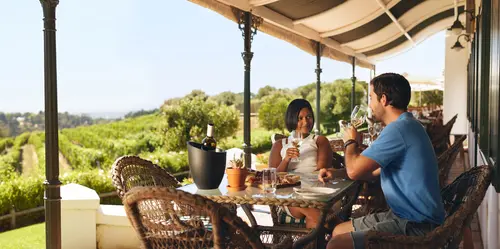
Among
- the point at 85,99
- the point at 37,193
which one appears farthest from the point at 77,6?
the point at 37,193

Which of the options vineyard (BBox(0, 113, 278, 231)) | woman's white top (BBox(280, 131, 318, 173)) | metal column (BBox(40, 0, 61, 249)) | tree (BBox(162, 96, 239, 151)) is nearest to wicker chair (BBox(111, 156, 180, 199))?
metal column (BBox(40, 0, 61, 249))

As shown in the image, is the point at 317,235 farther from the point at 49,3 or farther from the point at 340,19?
the point at 340,19

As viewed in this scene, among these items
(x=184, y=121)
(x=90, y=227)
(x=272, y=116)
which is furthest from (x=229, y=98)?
(x=90, y=227)

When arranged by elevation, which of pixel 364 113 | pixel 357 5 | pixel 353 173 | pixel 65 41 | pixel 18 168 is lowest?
pixel 18 168

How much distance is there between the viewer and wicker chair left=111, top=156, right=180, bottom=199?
2.78 metres

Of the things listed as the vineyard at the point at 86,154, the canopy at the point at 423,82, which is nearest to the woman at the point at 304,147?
the vineyard at the point at 86,154

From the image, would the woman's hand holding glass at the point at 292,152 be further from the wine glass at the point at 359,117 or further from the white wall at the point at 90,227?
the white wall at the point at 90,227

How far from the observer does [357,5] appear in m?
7.41

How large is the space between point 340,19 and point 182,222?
20.6ft

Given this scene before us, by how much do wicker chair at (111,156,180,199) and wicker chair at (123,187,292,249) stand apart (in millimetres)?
570

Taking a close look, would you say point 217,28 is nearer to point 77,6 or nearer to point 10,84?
point 77,6

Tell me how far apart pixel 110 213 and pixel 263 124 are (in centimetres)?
1757

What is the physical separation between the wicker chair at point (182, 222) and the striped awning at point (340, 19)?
3.21m

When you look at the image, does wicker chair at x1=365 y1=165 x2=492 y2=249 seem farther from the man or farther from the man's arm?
the man's arm
